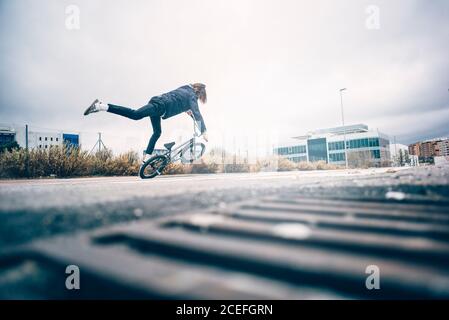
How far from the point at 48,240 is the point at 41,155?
9455 millimetres

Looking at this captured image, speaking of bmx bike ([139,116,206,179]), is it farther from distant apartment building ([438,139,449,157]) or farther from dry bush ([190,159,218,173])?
distant apartment building ([438,139,449,157])

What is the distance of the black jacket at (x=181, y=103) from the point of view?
17.2 feet

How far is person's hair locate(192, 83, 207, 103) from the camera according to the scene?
19.7 feet

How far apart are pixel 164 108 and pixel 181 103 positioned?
1.61 ft

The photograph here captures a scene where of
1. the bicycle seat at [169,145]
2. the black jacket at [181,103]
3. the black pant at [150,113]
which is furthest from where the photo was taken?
the bicycle seat at [169,145]

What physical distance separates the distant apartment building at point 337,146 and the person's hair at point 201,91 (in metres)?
42.1

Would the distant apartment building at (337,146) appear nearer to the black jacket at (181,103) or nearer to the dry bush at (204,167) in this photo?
the dry bush at (204,167)

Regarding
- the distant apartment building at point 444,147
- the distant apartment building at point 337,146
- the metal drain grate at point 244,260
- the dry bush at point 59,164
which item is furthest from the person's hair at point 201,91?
the distant apartment building at point 444,147

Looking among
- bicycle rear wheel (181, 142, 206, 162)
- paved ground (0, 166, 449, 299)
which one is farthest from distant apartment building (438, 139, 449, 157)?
paved ground (0, 166, 449, 299)

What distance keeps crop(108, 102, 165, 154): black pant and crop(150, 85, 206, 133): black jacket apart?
19 centimetres

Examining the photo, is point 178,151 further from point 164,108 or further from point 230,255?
point 230,255

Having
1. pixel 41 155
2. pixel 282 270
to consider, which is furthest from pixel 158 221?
pixel 41 155

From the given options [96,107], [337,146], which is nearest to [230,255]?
[96,107]
